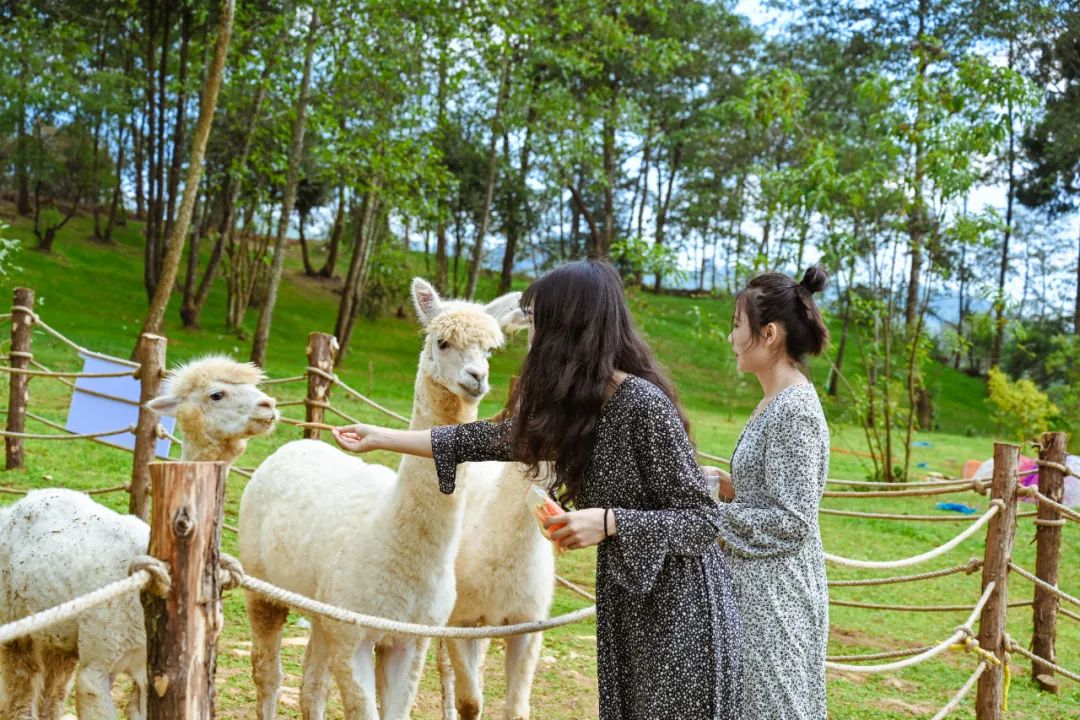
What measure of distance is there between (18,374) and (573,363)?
6916 millimetres

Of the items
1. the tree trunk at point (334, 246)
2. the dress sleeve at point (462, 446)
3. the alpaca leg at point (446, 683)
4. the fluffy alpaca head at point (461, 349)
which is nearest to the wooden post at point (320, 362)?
the alpaca leg at point (446, 683)

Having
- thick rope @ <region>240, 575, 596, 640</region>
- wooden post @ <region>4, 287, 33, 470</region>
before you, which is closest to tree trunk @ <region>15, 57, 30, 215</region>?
wooden post @ <region>4, 287, 33, 470</region>

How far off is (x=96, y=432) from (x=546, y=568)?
135 inches

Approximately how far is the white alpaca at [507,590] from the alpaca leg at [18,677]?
5.01 ft

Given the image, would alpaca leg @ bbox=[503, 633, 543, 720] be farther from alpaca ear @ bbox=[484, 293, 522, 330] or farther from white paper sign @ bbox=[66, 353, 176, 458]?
white paper sign @ bbox=[66, 353, 176, 458]

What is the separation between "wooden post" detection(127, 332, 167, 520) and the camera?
19.5 feet

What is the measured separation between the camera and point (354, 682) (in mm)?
3510

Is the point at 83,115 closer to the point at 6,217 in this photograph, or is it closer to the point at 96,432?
the point at 6,217

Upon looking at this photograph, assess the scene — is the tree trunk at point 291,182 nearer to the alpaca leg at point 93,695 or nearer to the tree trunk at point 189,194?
the tree trunk at point 189,194

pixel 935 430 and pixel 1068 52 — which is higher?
pixel 1068 52

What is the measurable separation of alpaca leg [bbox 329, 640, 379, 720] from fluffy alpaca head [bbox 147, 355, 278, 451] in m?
0.87

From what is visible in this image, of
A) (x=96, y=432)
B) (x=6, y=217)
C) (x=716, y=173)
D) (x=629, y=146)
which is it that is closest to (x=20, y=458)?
(x=96, y=432)

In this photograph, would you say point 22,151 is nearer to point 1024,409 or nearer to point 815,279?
point 1024,409

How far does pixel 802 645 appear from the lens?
2.71m
